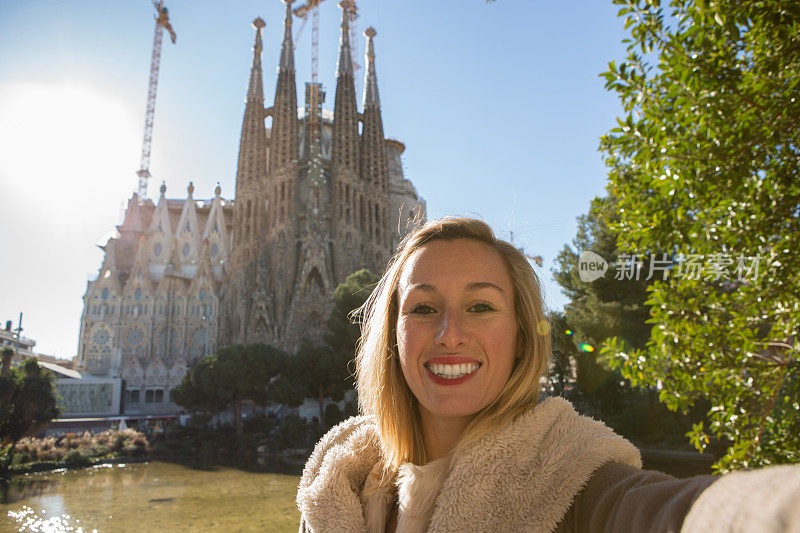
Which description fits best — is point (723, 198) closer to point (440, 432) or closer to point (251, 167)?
point (440, 432)

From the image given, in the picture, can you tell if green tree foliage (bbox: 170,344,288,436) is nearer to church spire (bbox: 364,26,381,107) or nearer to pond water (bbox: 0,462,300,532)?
pond water (bbox: 0,462,300,532)

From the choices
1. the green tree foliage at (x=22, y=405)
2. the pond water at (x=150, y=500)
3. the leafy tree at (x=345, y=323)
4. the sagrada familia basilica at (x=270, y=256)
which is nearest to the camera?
the pond water at (x=150, y=500)

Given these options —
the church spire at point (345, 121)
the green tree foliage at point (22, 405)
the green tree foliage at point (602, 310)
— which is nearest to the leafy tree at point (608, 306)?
the green tree foliage at point (602, 310)

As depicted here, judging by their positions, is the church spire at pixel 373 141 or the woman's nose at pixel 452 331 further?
the church spire at pixel 373 141

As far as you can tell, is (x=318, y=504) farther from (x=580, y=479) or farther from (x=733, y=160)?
(x=733, y=160)

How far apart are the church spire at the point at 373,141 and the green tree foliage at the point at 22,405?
20987 millimetres

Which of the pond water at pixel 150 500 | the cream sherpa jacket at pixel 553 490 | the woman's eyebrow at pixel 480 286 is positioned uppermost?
the woman's eyebrow at pixel 480 286

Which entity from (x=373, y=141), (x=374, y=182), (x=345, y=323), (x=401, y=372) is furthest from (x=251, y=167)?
(x=401, y=372)

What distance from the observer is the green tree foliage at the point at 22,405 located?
16125 mm

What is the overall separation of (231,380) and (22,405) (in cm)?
662

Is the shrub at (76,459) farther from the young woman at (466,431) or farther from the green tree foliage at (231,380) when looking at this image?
the young woman at (466,431)

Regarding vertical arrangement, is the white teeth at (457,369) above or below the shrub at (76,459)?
above

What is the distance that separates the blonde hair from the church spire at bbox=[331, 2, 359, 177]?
3134 centimetres

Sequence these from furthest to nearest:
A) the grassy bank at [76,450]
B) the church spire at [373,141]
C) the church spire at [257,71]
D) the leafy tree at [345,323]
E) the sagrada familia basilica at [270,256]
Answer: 1. the church spire at [257,71]
2. the church spire at [373,141]
3. the sagrada familia basilica at [270,256]
4. the leafy tree at [345,323]
5. the grassy bank at [76,450]
